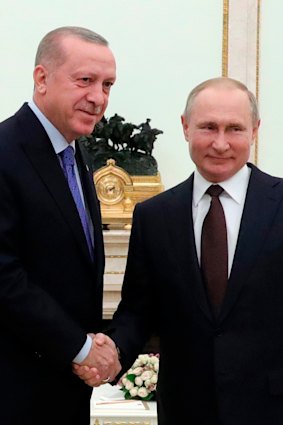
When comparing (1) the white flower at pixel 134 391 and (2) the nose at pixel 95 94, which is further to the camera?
(1) the white flower at pixel 134 391

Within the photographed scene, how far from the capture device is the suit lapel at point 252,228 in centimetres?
209

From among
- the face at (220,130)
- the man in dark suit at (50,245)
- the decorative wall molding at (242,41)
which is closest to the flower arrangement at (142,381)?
the man in dark suit at (50,245)

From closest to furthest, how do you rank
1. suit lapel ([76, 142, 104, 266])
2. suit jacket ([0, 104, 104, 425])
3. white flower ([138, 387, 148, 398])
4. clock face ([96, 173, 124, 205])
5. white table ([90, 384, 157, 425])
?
suit jacket ([0, 104, 104, 425]) < suit lapel ([76, 142, 104, 266]) < white table ([90, 384, 157, 425]) < white flower ([138, 387, 148, 398]) < clock face ([96, 173, 124, 205])

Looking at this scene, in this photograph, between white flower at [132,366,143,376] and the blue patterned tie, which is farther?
white flower at [132,366,143,376]

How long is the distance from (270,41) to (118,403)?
130 inches

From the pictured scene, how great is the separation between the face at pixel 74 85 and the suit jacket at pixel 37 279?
0.07 m

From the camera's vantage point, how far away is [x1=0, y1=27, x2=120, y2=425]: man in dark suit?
201cm

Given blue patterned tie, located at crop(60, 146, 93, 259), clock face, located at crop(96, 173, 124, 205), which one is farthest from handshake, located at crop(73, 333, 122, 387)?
clock face, located at crop(96, 173, 124, 205)

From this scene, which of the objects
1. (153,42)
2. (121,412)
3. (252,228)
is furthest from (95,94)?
(153,42)

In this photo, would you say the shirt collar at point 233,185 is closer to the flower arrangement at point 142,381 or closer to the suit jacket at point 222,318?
the suit jacket at point 222,318

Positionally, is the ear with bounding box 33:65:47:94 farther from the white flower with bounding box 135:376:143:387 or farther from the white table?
the white flower with bounding box 135:376:143:387

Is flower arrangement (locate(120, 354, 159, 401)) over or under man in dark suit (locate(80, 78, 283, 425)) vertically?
under

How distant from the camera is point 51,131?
2.15 meters

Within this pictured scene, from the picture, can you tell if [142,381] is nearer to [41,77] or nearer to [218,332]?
[218,332]
